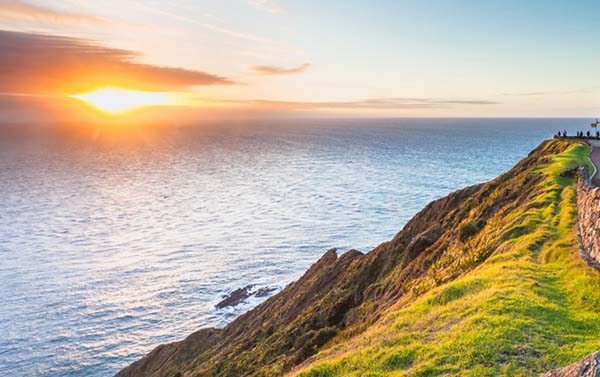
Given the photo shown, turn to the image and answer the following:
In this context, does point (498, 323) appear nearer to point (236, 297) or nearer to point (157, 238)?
point (236, 297)

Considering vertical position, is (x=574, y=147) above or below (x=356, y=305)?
above

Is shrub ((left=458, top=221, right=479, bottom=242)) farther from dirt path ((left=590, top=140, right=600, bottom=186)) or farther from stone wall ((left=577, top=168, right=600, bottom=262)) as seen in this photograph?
dirt path ((left=590, top=140, right=600, bottom=186))

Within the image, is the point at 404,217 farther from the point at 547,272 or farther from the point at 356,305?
the point at 547,272

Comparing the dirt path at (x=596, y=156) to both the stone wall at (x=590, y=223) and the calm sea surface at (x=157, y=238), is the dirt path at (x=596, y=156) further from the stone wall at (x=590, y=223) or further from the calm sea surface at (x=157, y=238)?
the calm sea surface at (x=157, y=238)

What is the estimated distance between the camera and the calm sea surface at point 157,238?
4166 centimetres

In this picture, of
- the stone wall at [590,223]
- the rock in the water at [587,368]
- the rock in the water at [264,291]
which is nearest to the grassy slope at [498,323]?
the stone wall at [590,223]

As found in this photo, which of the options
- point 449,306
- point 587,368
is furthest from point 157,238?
point 587,368

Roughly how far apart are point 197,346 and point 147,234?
131ft

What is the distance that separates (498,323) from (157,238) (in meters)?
→ 62.4

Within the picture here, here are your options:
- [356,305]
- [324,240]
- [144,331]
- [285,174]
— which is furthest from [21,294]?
[285,174]

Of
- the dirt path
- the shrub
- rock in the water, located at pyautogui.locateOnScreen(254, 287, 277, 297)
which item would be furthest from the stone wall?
rock in the water, located at pyautogui.locateOnScreen(254, 287, 277, 297)

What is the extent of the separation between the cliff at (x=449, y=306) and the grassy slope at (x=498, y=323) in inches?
1.4

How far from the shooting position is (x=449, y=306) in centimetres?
1339

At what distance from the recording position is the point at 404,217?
72.6 meters
